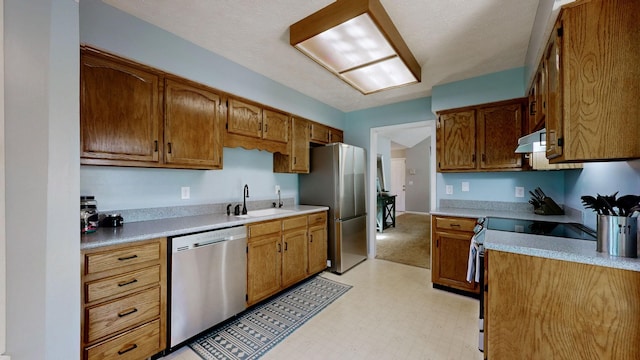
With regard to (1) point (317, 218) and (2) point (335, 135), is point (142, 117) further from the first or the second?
(2) point (335, 135)

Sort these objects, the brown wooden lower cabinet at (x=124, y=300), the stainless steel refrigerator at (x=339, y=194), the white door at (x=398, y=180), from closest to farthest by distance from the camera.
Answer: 1. the brown wooden lower cabinet at (x=124, y=300)
2. the stainless steel refrigerator at (x=339, y=194)
3. the white door at (x=398, y=180)

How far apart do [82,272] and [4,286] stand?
422 millimetres

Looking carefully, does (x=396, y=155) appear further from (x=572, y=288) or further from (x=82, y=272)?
(x=82, y=272)

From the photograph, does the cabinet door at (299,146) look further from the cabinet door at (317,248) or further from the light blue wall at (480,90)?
the light blue wall at (480,90)

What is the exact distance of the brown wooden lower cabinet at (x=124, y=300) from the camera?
4.59 ft

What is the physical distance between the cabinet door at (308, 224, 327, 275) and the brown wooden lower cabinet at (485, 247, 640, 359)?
1992mm

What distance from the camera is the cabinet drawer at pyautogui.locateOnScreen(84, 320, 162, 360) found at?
1433 millimetres

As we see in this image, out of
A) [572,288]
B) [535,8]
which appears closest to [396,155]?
[535,8]

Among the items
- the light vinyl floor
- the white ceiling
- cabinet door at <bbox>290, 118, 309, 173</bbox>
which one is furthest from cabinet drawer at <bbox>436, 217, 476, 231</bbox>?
cabinet door at <bbox>290, 118, 309, 173</bbox>

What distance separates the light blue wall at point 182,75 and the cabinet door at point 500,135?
2393 mm

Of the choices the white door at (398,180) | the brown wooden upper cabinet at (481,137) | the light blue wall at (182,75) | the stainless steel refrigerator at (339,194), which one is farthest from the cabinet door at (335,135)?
the white door at (398,180)

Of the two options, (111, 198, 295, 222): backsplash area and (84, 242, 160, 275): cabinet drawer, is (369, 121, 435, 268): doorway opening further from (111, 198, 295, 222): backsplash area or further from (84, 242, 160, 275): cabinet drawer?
(84, 242, 160, 275): cabinet drawer

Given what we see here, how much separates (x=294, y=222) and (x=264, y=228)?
1.50 feet

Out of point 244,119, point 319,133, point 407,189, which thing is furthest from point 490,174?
point 407,189
